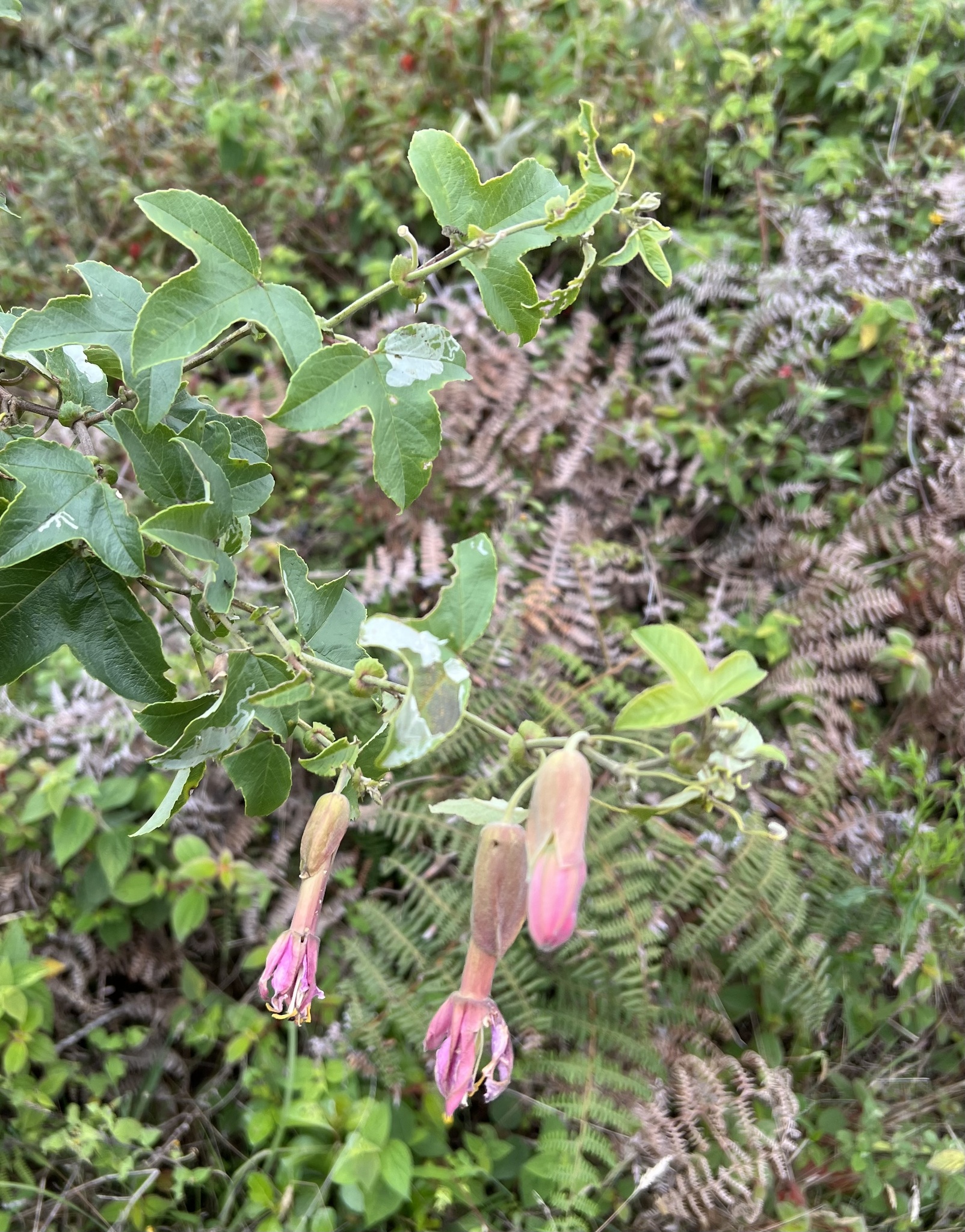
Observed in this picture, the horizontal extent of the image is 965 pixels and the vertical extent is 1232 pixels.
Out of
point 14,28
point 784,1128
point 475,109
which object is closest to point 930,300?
point 475,109

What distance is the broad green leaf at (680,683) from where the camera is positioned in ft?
1.17

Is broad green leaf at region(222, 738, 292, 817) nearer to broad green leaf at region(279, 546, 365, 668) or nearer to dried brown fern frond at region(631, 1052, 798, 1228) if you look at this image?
broad green leaf at region(279, 546, 365, 668)

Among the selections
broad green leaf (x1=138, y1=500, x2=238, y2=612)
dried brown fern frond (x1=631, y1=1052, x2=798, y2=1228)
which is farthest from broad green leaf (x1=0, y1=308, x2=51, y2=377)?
dried brown fern frond (x1=631, y1=1052, x2=798, y2=1228)

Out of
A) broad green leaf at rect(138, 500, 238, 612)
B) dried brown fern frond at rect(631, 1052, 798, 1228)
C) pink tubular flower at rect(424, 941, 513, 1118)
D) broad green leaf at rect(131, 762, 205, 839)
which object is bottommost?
dried brown fern frond at rect(631, 1052, 798, 1228)

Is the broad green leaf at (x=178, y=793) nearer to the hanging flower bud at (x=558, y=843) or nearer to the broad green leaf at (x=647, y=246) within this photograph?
the hanging flower bud at (x=558, y=843)

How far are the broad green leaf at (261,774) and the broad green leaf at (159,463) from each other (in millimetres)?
140

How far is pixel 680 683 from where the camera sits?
359 millimetres

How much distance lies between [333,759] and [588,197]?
313 millimetres

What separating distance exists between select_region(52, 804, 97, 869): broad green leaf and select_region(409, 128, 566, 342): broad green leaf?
94 cm

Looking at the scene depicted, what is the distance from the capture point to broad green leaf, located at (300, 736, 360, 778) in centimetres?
40

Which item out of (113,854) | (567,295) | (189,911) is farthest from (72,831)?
(567,295)

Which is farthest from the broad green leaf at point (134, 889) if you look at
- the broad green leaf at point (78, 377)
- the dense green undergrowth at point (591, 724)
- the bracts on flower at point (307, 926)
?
the broad green leaf at point (78, 377)

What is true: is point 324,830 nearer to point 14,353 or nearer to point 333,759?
point 333,759

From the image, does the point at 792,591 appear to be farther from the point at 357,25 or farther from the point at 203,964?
the point at 357,25
